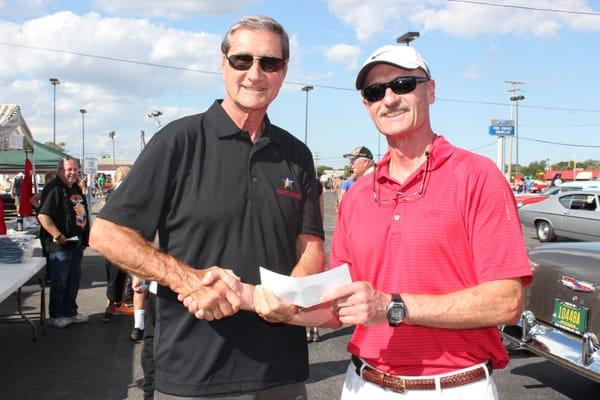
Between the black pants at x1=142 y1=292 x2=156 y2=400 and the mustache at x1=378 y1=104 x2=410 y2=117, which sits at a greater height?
the mustache at x1=378 y1=104 x2=410 y2=117

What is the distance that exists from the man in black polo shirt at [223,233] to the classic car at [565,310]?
2.94 metres

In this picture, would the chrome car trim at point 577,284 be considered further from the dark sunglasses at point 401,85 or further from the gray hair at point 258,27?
the gray hair at point 258,27

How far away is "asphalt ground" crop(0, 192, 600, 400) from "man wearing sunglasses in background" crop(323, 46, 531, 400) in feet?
10.3

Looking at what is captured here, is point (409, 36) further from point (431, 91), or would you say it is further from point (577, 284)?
point (431, 91)

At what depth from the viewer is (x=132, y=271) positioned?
1976 millimetres

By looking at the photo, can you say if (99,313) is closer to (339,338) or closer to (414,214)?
(339,338)

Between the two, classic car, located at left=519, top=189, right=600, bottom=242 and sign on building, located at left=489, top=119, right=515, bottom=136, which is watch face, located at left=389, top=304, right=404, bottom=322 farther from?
sign on building, located at left=489, top=119, right=515, bottom=136

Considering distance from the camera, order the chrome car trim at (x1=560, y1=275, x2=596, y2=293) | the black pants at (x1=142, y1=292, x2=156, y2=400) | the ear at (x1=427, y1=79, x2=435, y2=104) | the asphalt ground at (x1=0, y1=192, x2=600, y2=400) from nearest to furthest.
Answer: the ear at (x1=427, y1=79, x2=435, y2=104)
the black pants at (x1=142, y1=292, x2=156, y2=400)
the chrome car trim at (x1=560, y1=275, x2=596, y2=293)
the asphalt ground at (x1=0, y1=192, x2=600, y2=400)

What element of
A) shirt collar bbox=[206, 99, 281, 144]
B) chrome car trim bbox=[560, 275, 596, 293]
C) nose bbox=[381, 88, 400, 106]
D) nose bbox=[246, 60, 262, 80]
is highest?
nose bbox=[246, 60, 262, 80]

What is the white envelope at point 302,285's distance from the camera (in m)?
1.66

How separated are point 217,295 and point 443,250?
0.79 meters

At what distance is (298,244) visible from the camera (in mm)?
2332

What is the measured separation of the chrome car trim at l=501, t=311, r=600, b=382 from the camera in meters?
4.12

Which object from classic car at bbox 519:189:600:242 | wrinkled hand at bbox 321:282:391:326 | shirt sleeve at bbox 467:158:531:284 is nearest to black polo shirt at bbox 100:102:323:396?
wrinkled hand at bbox 321:282:391:326
